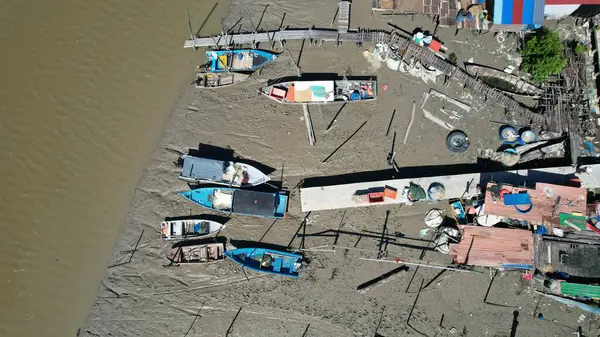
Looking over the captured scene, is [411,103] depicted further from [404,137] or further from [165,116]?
[165,116]

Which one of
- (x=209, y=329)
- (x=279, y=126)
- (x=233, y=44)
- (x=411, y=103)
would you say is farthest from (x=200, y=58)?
(x=209, y=329)

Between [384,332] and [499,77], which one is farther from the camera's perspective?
[499,77]

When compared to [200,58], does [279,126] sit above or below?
below

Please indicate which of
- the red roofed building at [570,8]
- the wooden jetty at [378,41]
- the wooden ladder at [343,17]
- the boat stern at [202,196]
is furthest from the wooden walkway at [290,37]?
the red roofed building at [570,8]

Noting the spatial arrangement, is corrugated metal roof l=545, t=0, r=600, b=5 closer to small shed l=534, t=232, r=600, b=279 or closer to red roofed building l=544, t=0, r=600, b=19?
red roofed building l=544, t=0, r=600, b=19

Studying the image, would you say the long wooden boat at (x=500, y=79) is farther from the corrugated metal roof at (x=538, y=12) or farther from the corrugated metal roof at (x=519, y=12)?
the corrugated metal roof at (x=538, y=12)

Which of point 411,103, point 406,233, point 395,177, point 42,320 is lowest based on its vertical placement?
point 42,320
